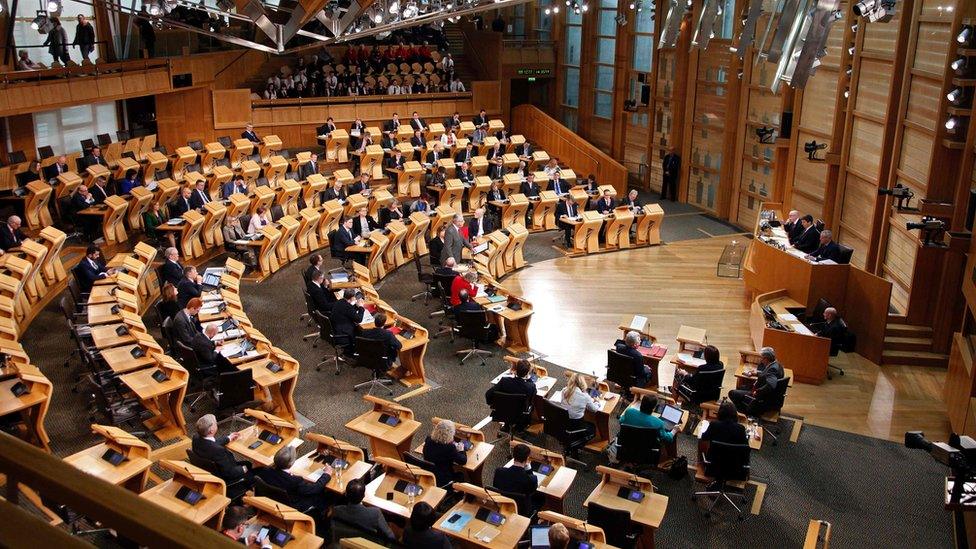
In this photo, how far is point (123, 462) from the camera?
7.38m

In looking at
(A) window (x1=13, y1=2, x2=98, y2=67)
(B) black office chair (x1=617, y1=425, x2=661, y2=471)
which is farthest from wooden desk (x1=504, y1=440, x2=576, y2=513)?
(A) window (x1=13, y1=2, x2=98, y2=67)

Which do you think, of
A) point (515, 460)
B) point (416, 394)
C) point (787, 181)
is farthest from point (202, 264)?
point (787, 181)

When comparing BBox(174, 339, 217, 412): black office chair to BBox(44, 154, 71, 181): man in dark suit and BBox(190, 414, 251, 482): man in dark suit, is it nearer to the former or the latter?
BBox(190, 414, 251, 482): man in dark suit

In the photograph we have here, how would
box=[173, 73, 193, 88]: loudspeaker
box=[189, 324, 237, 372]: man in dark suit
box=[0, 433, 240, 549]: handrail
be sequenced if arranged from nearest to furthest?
box=[0, 433, 240, 549]: handrail → box=[189, 324, 237, 372]: man in dark suit → box=[173, 73, 193, 88]: loudspeaker

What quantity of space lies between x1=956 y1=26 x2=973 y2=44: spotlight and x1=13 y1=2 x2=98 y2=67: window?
15.9 metres

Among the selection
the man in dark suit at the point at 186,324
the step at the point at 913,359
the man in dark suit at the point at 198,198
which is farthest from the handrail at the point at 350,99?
the step at the point at 913,359

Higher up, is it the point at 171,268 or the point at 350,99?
the point at 350,99

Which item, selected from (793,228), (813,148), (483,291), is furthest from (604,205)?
(483,291)

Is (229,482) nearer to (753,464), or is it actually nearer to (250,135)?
(753,464)

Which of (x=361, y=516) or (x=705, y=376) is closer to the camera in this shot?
(x=361, y=516)

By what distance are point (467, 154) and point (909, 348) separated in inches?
462

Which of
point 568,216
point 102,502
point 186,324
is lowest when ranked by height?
point 186,324

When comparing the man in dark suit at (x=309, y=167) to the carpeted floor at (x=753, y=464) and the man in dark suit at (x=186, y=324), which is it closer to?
the carpeted floor at (x=753, y=464)

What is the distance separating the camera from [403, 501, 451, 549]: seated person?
6.08m
